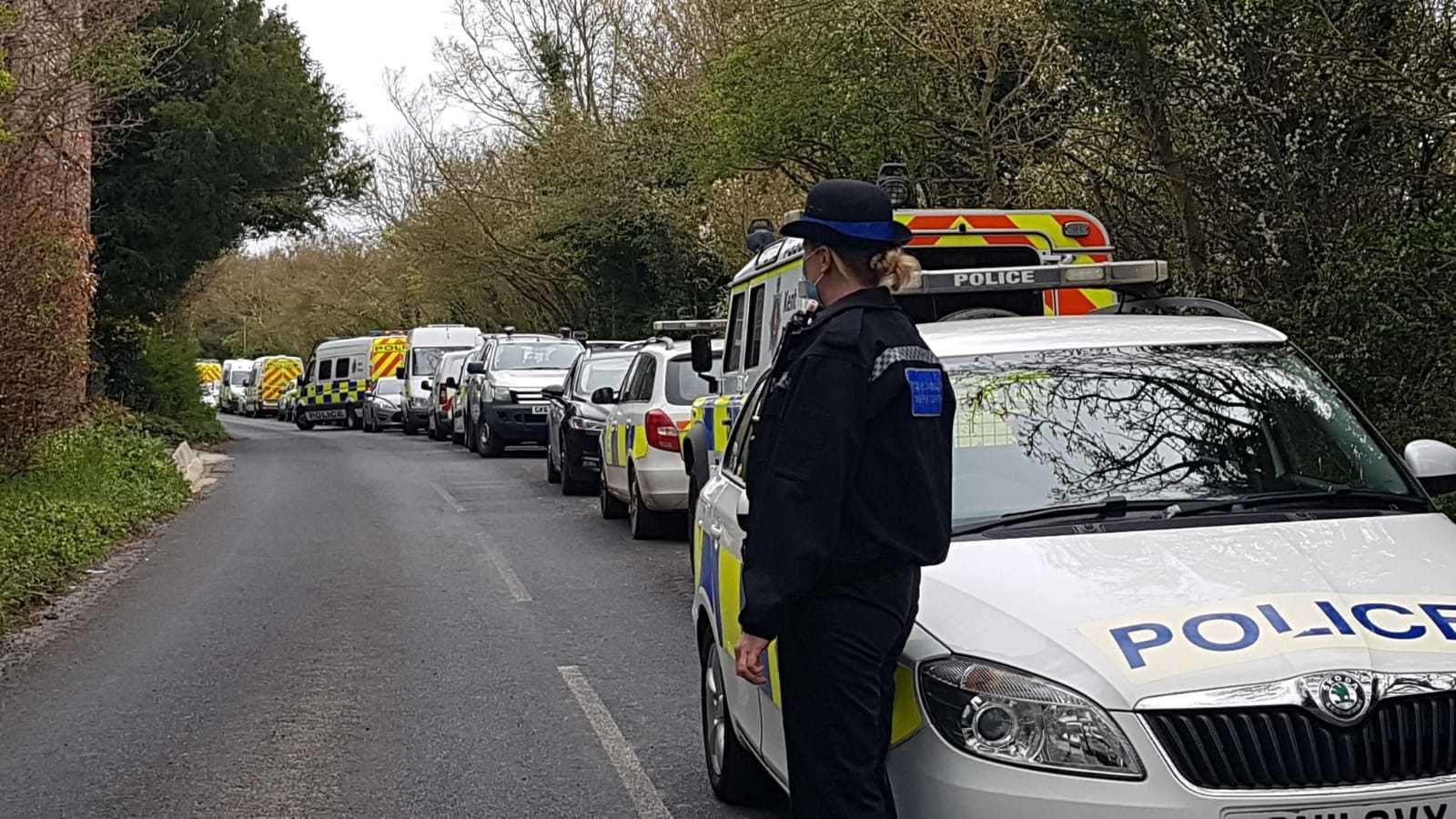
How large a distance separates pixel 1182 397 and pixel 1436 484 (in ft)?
2.76

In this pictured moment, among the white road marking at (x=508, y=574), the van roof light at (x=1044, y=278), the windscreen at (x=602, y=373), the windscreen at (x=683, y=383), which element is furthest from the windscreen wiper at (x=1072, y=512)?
the windscreen at (x=602, y=373)

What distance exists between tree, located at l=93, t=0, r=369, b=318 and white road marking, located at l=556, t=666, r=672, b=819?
2139 centimetres

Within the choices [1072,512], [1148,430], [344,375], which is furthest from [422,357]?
[1072,512]

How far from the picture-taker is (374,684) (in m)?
8.94

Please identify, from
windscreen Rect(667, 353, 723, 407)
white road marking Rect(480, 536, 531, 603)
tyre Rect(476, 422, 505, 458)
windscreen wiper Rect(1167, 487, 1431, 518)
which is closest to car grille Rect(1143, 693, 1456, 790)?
windscreen wiper Rect(1167, 487, 1431, 518)

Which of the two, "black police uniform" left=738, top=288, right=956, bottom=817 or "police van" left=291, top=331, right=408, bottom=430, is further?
"police van" left=291, top=331, right=408, bottom=430

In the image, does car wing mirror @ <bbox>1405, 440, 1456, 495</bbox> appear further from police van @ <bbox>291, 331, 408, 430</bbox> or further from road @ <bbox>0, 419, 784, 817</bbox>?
police van @ <bbox>291, 331, 408, 430</bbox>

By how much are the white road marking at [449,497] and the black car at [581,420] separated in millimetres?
1302

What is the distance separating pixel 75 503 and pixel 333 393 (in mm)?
32057

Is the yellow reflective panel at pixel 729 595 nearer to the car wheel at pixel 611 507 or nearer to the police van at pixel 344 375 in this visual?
the car wheel at pixel 611 507

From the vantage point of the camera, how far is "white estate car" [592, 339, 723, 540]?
588 inches

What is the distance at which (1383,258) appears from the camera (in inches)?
464

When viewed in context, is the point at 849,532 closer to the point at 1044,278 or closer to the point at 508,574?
the point at 1044,278

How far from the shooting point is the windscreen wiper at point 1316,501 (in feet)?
16.5
